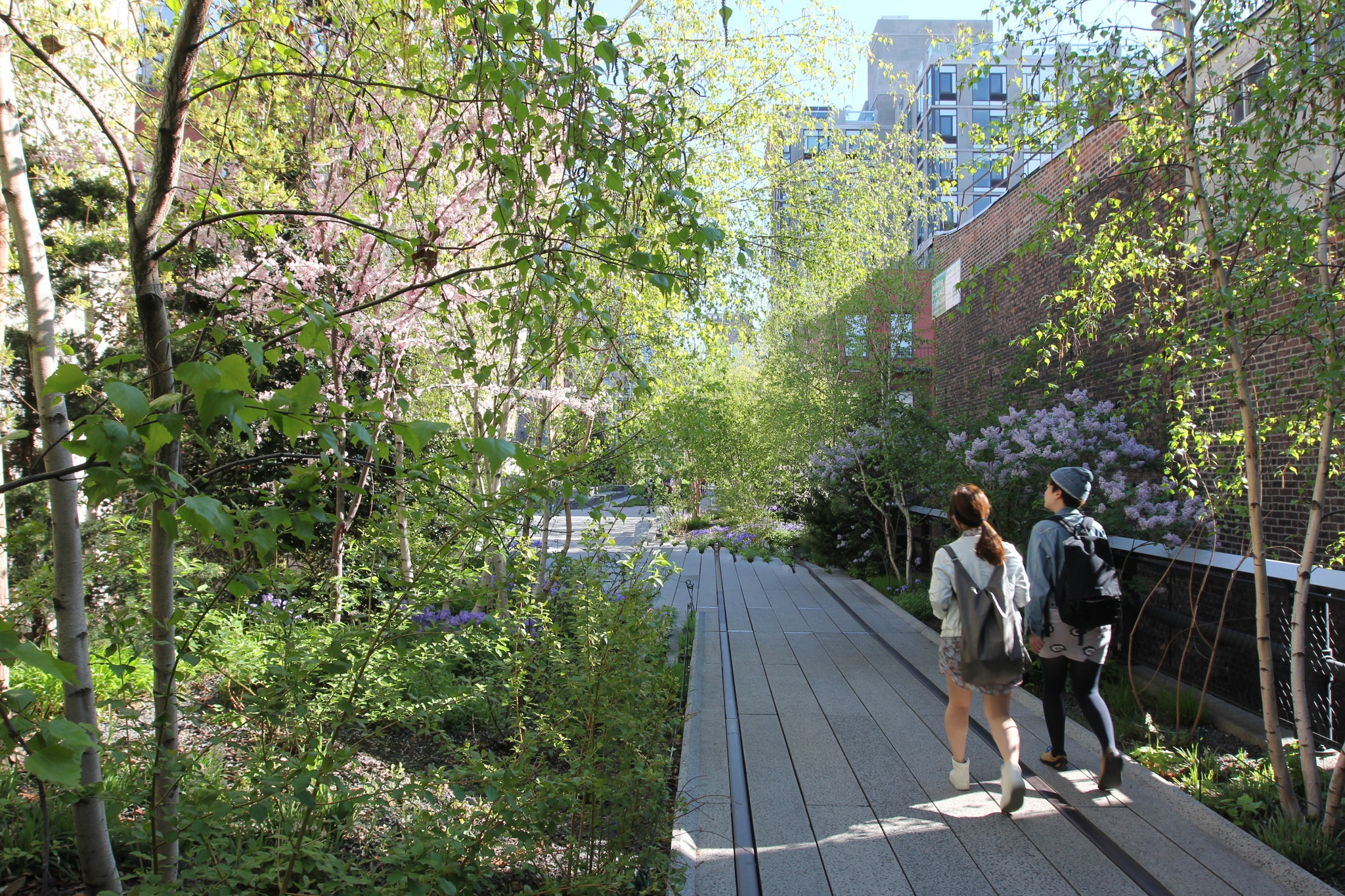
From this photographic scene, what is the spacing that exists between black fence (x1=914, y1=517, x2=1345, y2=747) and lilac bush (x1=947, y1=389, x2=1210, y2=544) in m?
0.46

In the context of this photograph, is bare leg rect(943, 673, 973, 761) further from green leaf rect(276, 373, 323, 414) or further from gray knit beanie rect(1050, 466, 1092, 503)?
green leaf rect(276, 373, 323, 414)

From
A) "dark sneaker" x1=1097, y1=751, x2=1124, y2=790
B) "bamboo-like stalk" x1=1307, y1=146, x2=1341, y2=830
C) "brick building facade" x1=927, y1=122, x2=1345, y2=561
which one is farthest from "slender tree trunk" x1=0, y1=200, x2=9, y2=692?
"bamboo-like stalk" x1=1307, y1=146, x2=1341, y2=830

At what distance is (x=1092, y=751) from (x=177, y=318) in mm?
8104

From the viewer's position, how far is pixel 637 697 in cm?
351

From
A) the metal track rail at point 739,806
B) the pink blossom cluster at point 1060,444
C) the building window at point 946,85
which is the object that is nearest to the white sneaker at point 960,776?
the metal track rail at point 739,806

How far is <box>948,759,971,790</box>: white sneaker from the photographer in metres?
4.30

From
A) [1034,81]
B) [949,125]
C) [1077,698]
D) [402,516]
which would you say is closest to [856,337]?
[1034,81]

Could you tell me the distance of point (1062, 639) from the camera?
4379 mm

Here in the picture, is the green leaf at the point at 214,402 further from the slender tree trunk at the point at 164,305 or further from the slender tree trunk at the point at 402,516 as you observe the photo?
the slender tree trunk at the point at 164,305

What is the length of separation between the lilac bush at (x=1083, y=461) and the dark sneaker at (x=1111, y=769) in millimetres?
2805

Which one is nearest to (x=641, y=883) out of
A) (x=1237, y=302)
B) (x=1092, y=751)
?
(x=1092, y=751)

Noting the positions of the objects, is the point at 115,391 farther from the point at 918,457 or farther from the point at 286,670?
the point at 918,457

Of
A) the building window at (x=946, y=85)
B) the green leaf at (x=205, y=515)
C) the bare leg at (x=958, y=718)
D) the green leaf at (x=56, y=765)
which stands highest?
the building window at (x=946, y=85)

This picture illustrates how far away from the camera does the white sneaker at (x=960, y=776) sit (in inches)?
169
